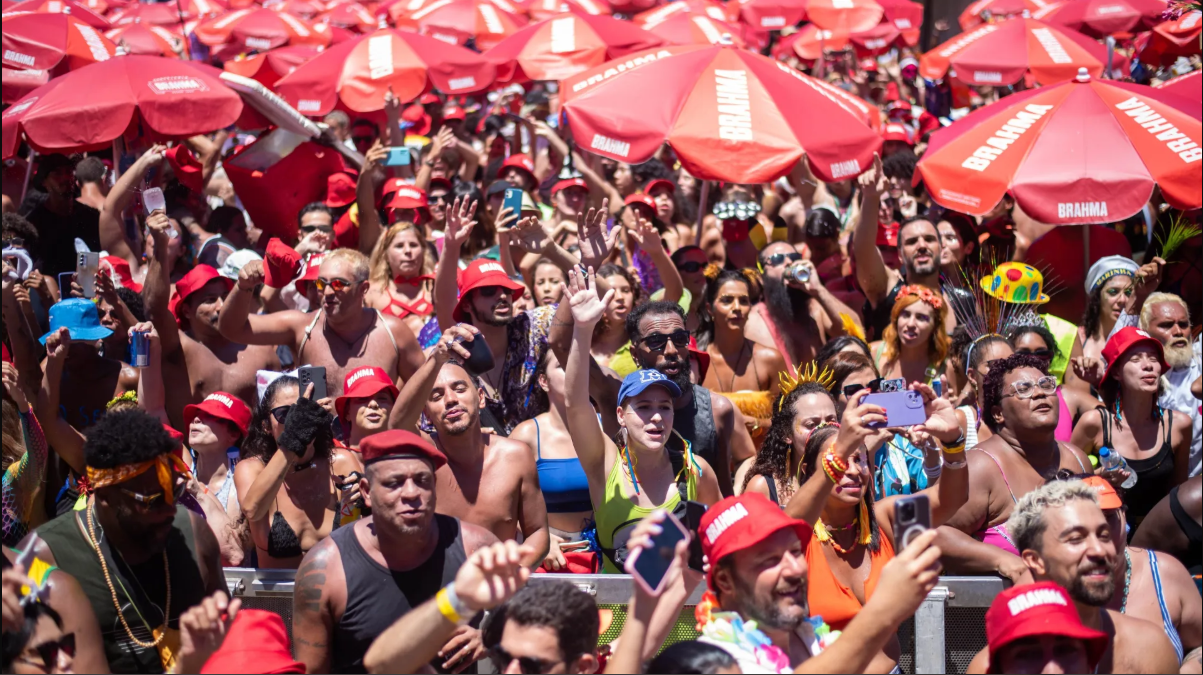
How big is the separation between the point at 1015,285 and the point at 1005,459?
2027 millimetres


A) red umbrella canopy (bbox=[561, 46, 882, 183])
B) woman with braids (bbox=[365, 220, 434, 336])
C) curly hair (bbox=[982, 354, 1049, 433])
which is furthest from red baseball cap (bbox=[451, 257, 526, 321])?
curly hair (bbox=[982, 354, 1049, 433])

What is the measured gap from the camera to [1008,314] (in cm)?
643

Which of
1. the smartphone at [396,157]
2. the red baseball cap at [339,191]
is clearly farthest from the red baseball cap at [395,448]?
the red baseball cap at [339,191]

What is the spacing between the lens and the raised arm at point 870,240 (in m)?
6.73

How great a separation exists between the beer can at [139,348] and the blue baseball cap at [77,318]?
169mm

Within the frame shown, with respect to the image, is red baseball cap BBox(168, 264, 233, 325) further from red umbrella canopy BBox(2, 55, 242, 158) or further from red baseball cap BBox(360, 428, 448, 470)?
red baseball cap BBox(360, 428, 448, 470)

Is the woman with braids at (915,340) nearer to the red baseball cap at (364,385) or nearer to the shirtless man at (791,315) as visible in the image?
the shirtless man at (791,315)

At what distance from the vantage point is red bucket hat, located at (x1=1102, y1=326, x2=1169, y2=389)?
534 centimetres

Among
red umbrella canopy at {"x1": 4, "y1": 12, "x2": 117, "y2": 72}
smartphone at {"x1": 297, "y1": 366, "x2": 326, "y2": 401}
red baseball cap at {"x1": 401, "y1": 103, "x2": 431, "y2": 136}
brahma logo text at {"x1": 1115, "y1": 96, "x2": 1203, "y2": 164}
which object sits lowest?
red baseball cap at {"x1": 401, "y1": 103, "x2": 431, "y2": 136}

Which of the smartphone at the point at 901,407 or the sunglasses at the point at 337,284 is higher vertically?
the smartphone at the point at 901,407

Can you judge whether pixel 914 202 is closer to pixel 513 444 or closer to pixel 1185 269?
pixel 1185 269

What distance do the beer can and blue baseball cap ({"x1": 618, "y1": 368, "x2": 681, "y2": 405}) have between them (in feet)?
7.47

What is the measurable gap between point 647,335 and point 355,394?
130cm

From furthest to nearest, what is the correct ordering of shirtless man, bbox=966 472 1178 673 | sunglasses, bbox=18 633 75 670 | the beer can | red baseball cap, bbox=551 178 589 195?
red baseball cap, bbox=551 178 589 195 → the beer can → shirtless man, bbox=966 472 1178 673 → sunglasses, bbox=18 633 75 670
